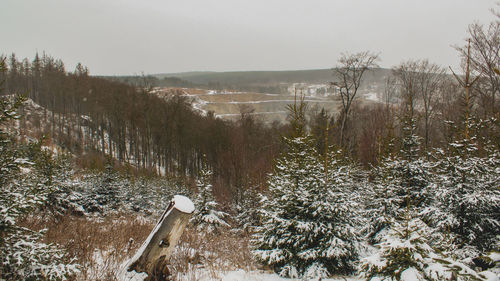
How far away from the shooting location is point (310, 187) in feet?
25.5

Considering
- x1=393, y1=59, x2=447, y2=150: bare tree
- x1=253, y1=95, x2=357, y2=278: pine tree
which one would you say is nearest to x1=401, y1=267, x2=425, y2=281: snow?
x1=253, y1=95, x2=357, y2=278: pine tree

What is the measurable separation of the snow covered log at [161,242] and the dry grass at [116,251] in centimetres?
39

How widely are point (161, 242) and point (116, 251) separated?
4.09 ft

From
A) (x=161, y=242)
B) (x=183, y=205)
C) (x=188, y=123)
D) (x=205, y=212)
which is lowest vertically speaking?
(x=205, y=212)

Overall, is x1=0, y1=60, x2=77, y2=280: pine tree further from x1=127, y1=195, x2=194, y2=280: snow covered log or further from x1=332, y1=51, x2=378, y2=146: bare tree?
x1=332, y1=51, x2=378, y2=146: bare tree

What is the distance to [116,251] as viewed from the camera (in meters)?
4.62

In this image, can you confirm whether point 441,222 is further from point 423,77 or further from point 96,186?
point 423,77

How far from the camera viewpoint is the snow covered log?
389cm

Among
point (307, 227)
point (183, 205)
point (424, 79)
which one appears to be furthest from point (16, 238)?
point (424, 79)

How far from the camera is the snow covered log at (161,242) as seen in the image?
3893 millimetres

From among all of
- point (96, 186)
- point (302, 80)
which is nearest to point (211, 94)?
point (302, 80)

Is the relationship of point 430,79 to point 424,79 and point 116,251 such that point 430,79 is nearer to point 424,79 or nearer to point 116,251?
point 424,79

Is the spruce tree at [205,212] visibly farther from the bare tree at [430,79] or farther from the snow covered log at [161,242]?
the bare tree at [430,79]

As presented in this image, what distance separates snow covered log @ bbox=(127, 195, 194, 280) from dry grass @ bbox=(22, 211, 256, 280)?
39 cm
